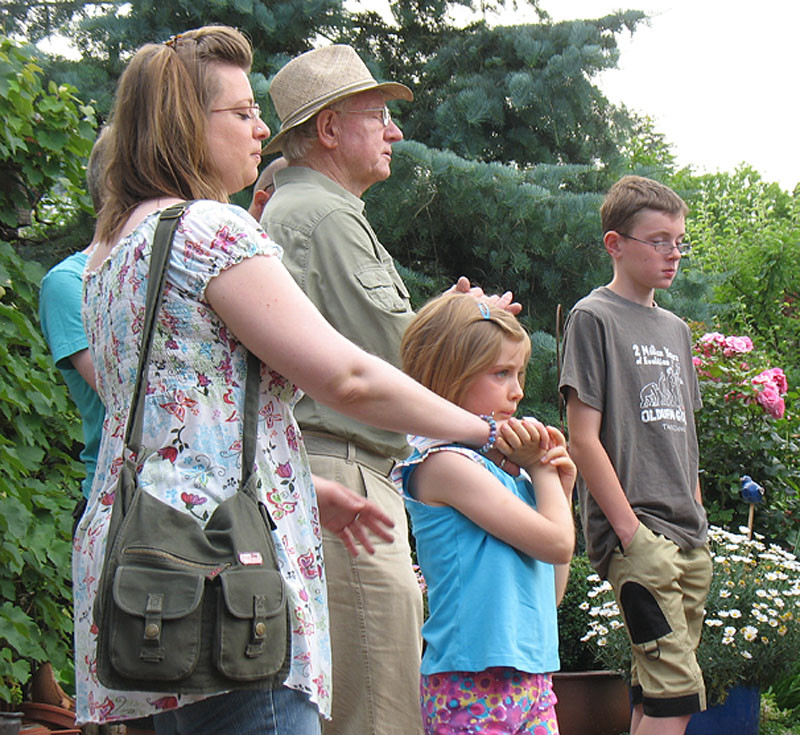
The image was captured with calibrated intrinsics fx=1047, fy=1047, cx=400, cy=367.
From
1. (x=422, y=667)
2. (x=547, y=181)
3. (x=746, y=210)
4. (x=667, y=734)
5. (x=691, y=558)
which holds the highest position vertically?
(x=746, y=210)

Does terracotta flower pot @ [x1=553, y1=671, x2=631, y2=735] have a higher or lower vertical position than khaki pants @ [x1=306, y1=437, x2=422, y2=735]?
lower

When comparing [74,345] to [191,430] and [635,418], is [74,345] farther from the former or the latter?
[635,418]

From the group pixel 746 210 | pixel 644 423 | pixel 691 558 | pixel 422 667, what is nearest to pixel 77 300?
pixel 422 667

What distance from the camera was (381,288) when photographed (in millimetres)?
2475

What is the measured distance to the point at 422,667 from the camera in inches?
86.9

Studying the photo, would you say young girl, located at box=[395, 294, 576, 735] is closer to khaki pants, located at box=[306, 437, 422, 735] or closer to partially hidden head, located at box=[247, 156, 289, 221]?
khaki pants, located at box=[306, 437, 422, 735]

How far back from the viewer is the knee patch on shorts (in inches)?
126

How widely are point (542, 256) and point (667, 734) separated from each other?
4.10 meters

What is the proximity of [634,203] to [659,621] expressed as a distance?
1.39 m

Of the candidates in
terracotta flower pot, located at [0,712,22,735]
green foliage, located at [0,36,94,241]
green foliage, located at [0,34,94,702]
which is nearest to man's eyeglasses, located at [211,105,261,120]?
green foliage, located at [0,34,94,702]

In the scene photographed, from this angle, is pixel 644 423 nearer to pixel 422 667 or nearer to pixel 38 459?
pixel 422 667

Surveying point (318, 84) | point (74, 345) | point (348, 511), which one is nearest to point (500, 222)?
point (318, 84)

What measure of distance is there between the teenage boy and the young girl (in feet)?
3.35

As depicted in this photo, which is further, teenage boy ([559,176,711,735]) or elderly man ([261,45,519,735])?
teenage boy ([559,176,711,735])
